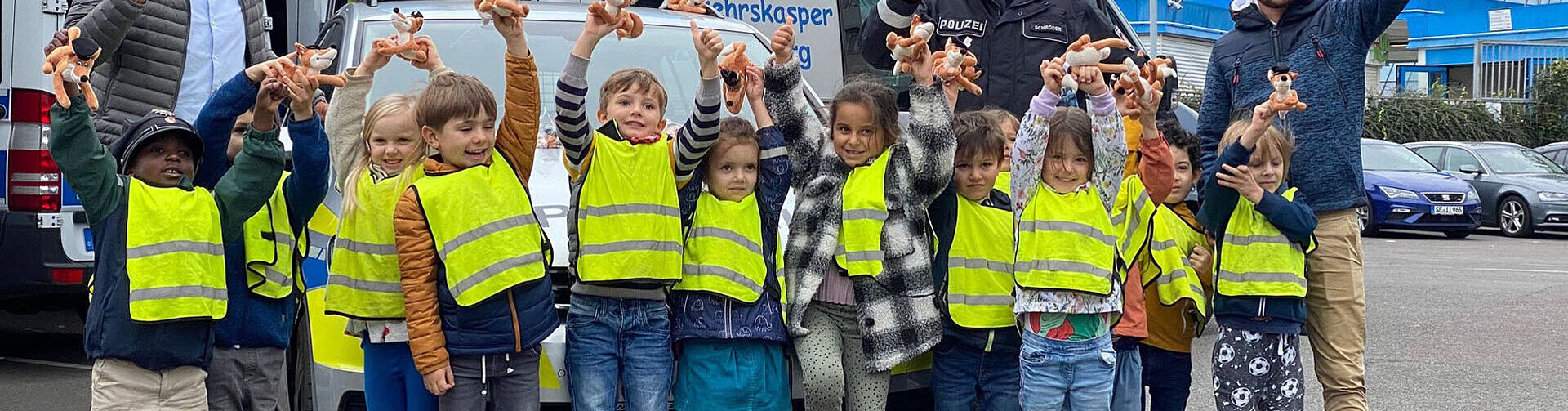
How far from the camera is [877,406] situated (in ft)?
15.0

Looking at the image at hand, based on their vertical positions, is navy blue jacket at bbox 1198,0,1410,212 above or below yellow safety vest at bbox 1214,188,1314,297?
above

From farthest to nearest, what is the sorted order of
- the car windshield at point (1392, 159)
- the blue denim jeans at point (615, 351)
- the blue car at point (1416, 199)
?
the car windshield at point (1392, 159) < the blue car at point (1416, 199) < the blue denim jeans at point (615, 351)

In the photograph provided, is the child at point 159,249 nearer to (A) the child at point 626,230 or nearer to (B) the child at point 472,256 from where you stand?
(B) the child at point 472,256

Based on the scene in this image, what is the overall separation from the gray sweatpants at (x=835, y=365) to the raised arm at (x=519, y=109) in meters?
0.94

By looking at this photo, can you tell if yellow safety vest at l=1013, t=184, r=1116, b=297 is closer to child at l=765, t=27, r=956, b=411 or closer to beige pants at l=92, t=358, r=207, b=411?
child at l=765, t=27, r=956, b=411

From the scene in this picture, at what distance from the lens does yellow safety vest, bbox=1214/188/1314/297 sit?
4.83 metres

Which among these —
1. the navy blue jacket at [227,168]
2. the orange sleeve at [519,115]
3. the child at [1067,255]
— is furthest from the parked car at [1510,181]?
the navy blue jacket at [227,168]

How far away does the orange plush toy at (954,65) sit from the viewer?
4.43 metres

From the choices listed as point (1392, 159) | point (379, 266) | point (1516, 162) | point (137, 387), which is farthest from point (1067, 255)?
point (1516, 162)

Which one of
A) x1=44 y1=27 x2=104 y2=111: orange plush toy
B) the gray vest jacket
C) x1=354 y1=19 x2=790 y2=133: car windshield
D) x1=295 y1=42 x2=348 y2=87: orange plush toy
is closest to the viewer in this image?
x1=44 y1=27 x2=104 y2=111: orange plush toy

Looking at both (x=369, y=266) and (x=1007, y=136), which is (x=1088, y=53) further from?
(x=369, y=266)

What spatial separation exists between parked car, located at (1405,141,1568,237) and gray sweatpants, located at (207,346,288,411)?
58.5ft

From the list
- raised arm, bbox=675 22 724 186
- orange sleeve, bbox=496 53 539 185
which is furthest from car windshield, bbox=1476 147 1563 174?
orange sleeve, bbox=496 53 539 185

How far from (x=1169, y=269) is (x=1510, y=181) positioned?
53.0 ft
